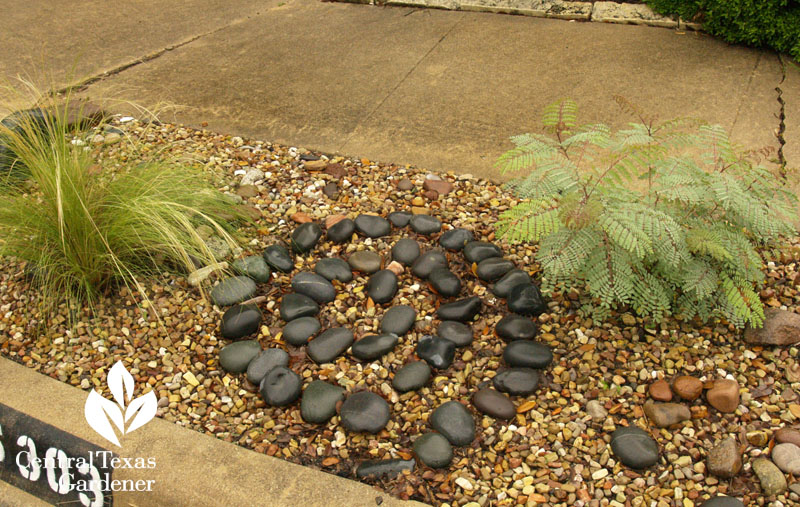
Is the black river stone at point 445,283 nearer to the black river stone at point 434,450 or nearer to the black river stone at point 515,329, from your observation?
the black river stone at point 515,329

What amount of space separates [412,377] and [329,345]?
39 cm

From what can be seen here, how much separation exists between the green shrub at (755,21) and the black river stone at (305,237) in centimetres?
340

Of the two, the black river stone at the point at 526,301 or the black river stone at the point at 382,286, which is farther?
the black river stone at the point at 382,286

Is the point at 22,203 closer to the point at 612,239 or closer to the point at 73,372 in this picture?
the point at 73,372

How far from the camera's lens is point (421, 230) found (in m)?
3.26

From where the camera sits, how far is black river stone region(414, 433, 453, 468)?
2.30 m

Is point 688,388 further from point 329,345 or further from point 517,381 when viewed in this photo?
point 329,345

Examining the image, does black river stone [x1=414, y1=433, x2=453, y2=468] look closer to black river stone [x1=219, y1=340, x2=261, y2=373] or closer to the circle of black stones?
the circle of black stones

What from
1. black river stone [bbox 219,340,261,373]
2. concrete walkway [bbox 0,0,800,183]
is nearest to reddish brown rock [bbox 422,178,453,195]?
concrete walkway [bbox 0,0,800,183]

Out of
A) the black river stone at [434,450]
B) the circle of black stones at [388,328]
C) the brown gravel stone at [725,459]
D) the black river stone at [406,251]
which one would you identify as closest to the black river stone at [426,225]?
the circle of black stones at [388,328]

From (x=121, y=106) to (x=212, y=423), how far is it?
2817 mm

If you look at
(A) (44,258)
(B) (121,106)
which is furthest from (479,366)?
(B) (121,106)

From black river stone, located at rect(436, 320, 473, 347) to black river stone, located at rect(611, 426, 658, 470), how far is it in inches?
27.1

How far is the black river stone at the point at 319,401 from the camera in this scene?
2484 millimetres
